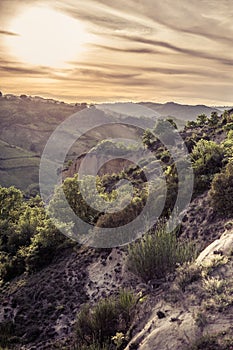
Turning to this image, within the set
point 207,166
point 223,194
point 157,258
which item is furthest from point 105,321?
point 207,166

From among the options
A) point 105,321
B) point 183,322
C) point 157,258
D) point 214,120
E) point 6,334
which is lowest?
point 6,334

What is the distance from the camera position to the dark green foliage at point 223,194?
22.1 metres

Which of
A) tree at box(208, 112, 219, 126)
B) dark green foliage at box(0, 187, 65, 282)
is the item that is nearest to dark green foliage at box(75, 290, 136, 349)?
dark green foliage at box(0, 187, 65, 282)

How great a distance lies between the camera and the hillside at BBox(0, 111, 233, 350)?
13.3 meters

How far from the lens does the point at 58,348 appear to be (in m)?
16.4

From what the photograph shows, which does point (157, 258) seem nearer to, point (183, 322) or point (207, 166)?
point (183, 322)

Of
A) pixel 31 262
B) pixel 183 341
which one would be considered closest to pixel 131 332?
pixel 183 341

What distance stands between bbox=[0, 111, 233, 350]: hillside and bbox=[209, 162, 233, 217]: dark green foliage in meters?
0.06

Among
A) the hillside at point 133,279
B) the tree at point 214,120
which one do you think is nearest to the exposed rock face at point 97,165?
the tree at point 214,120

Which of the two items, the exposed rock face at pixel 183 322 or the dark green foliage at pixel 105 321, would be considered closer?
the exposed rock face at pixel 183 322

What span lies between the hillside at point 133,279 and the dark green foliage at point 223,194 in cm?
6

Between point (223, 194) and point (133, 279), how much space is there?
25.3ft

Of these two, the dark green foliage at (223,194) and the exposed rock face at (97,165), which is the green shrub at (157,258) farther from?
the exposed rock face at (97,165)

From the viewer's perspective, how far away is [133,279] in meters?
20.0
